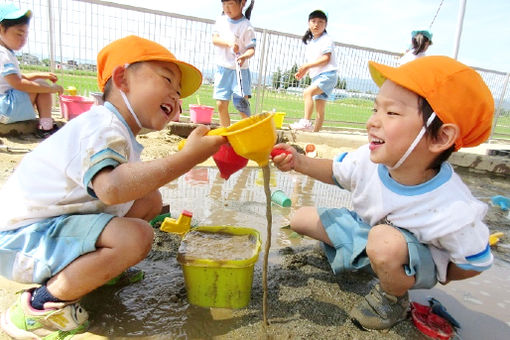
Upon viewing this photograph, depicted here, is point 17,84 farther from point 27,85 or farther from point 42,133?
point 42,133

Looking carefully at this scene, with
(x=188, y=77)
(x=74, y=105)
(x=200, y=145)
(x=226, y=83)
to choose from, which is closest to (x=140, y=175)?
(x=200, y=145)

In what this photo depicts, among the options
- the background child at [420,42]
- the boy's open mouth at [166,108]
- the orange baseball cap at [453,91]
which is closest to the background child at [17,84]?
the boy's open mouth at [166,108]

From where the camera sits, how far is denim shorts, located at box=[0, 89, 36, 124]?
4301mm

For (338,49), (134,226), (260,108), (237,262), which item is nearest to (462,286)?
(237,262)

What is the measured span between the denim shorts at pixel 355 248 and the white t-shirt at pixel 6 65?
4013 mm

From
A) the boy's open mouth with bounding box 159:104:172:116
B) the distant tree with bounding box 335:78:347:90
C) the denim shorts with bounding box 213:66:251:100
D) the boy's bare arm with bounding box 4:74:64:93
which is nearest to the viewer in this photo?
the boy's open mouth with bounding box 159:104:172:116

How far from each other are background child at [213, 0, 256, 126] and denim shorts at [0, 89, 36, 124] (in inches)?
95.4

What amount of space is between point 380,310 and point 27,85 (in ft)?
15.3

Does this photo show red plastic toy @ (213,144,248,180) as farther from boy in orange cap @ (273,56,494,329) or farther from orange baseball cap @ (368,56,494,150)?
orange baseball cap @ (368,56,494,150)

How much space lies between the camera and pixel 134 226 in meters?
1.50

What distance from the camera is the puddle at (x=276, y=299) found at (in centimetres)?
154

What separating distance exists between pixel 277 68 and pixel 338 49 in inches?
76.2

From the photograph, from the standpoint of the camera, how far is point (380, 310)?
166 centimetres

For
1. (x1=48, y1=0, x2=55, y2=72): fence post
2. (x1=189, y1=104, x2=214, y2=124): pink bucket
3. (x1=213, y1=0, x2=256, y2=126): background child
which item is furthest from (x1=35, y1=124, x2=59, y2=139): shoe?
(x1=213, y1=0, x2=256, y2=126): background child
